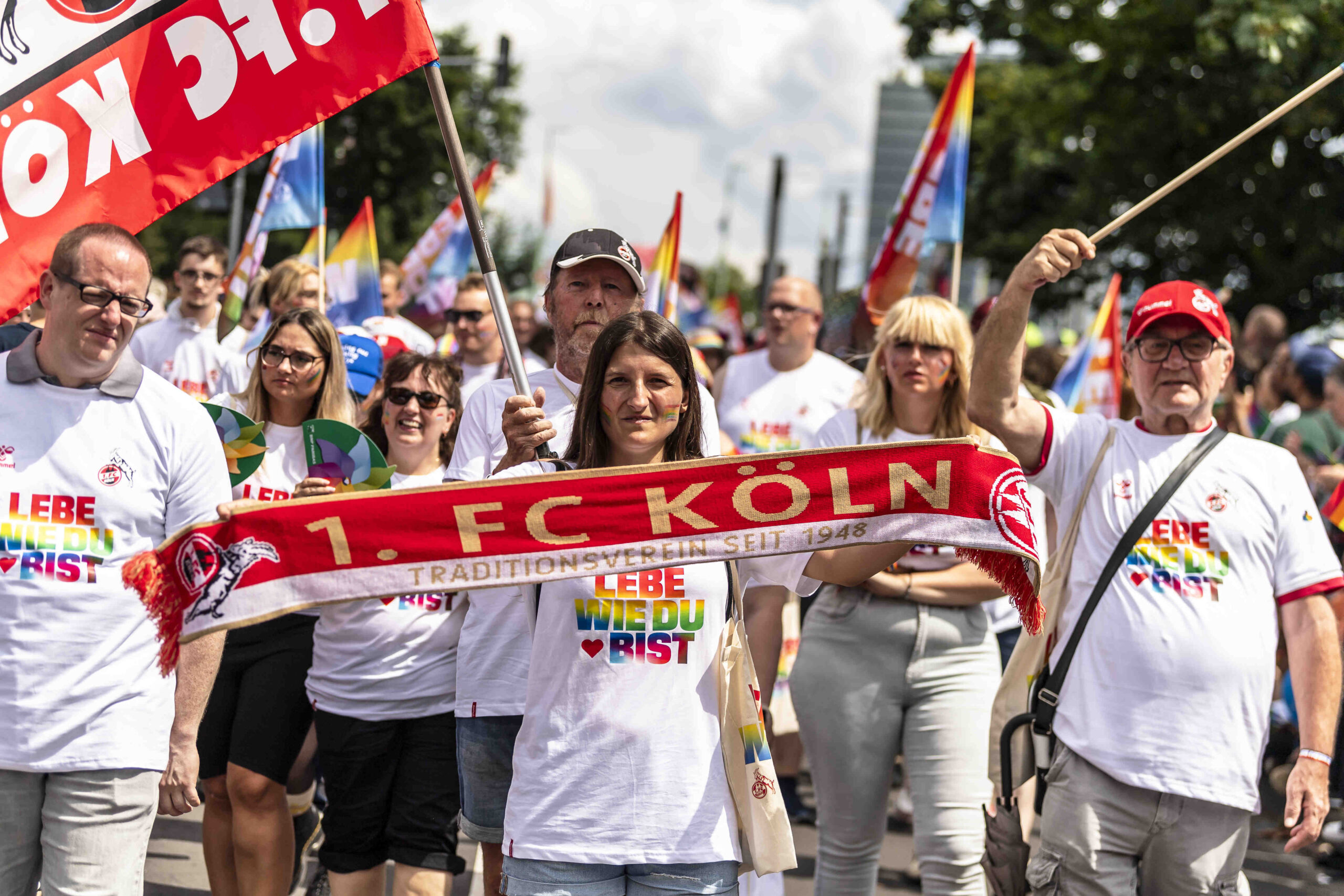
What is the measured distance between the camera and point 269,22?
4.13m

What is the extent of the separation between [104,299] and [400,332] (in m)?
3.85

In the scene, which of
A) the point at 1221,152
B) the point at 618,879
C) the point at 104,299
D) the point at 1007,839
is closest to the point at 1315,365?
the point at 1221,152

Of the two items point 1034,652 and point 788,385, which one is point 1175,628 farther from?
point 788,385

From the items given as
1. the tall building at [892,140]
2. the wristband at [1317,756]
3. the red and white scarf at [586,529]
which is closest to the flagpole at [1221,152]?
the red and white scarf at [586,529]

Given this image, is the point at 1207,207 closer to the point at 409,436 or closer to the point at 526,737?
the point at 409,436

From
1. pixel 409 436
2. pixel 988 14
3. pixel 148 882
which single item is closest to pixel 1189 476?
pixel 409 436

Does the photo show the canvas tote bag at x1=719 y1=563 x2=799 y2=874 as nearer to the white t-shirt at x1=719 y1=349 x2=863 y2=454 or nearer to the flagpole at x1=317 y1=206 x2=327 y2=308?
the flagpole at x1=317 y1=206 x2=327 y2=308

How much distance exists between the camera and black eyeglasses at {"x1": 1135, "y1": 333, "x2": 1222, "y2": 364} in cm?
414

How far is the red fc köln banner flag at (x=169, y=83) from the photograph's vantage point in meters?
4.02

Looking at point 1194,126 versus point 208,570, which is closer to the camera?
point 208,570

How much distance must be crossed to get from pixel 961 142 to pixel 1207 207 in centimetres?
993

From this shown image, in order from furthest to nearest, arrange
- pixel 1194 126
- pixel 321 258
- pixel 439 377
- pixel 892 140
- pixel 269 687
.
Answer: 1. pixel 892 140
2. pixel 1194 126
3. pixel 321 258
4. pixel 439 377
5. pixel 269 687

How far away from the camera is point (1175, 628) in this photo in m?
3.98

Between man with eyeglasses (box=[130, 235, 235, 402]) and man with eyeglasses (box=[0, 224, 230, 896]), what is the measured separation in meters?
3.65
